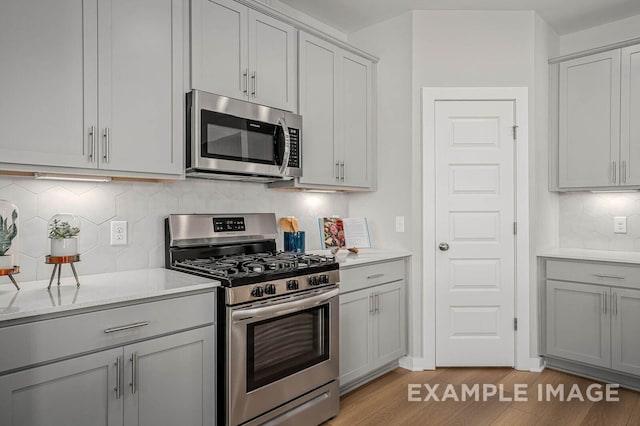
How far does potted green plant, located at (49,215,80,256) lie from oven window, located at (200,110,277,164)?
73cm

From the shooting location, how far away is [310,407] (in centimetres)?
239

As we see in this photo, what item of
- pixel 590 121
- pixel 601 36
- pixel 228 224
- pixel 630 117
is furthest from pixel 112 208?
pixel 601 36

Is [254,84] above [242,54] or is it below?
below

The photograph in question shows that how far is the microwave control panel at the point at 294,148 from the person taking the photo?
9.07 ft

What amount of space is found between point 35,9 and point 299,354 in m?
2.04

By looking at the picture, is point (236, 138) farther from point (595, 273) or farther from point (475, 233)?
point (595, 273)

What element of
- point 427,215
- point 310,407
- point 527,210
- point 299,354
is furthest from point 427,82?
point 310,407

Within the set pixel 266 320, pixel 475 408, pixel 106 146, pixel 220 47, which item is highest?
pixel 220 47

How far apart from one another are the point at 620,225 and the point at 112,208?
377cm

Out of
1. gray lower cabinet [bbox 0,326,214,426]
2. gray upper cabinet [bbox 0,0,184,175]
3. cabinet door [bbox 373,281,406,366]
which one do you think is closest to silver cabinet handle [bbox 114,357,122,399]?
gray lower cabinet [bbox 0,326,214,426]

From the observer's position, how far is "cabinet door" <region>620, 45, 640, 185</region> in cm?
316

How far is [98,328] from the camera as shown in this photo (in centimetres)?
164

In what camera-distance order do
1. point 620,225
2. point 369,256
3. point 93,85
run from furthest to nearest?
point 620,225 → point 369,256 → point 93,85

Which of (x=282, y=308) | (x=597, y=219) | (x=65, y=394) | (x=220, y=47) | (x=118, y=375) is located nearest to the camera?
(x=65, y=394)
